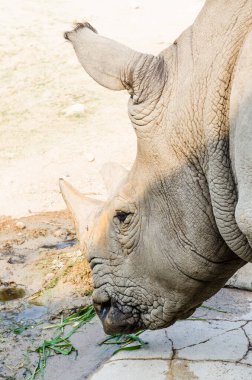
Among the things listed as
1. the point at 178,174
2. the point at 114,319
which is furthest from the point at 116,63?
the point at 114,319

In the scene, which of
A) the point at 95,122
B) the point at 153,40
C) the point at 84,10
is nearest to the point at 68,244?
the point at 95,122

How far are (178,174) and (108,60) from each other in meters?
0.52

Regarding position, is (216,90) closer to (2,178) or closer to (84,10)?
(2,178)

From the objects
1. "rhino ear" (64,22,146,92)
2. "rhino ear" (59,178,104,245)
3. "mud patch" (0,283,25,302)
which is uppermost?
"rhino ear" (64,22,146,92)

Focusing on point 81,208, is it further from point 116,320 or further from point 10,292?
point 10,292

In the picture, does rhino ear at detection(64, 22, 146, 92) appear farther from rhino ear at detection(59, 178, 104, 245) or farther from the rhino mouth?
the rhino mouth

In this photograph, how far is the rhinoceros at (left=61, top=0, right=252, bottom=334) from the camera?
3.33m

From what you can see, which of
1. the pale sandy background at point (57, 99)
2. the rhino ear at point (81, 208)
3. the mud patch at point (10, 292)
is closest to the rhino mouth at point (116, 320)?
the rhino ear at point (81, 208)

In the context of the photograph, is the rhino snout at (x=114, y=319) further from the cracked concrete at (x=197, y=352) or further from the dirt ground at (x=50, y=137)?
the dirt ground at (x=50, y=137)

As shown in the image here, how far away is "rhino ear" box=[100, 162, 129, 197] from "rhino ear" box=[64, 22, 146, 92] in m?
0.57

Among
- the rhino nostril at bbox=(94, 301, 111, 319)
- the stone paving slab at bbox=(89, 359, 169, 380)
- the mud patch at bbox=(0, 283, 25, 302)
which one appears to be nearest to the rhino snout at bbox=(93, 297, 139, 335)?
the rhino nostril at bbox=(94, 301, 111, 319)

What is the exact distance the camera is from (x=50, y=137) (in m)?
8.75

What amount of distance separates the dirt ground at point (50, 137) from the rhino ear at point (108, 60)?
1997 millimetres

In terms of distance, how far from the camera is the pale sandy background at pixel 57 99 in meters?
7.95
